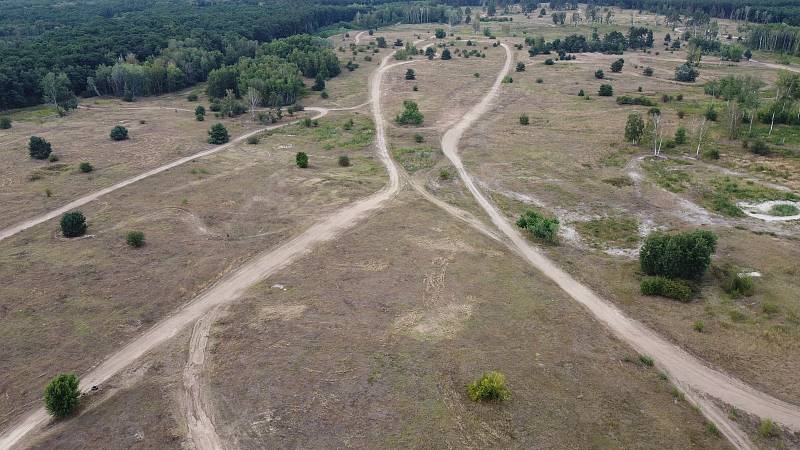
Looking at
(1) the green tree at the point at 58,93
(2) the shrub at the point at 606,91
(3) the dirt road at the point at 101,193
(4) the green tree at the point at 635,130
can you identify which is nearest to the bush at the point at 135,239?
(3) the dirt road at the point at 101,193

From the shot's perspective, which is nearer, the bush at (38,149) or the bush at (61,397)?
the bush at (61,397)

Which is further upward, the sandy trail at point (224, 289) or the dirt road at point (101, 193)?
the dirt road at point (101, 193)

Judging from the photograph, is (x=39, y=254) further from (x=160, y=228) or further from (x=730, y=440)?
(x=730, y=440)

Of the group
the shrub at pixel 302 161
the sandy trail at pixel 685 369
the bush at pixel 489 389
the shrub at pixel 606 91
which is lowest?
the sandy trail at pixel 685 369

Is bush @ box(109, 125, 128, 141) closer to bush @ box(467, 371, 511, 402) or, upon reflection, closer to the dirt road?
the dirt road

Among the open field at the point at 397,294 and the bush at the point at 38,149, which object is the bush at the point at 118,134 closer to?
the open field at the point at 397,294

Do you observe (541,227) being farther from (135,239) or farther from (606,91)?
(606,91)
